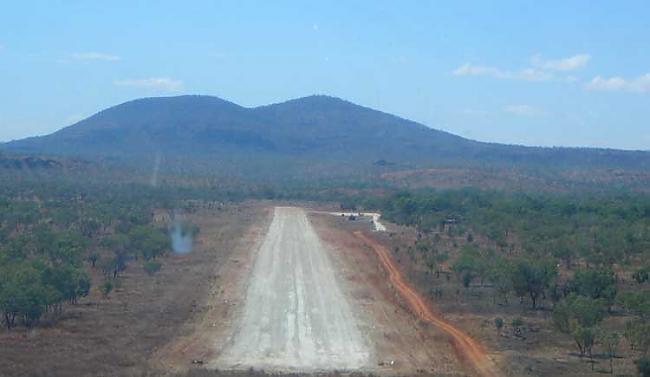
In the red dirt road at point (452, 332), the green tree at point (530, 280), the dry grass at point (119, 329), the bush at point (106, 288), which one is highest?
the green tree at point (530, 280)

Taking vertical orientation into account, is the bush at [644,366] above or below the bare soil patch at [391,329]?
above

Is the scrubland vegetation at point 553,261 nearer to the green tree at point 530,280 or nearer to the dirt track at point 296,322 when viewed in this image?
the green tree at point 530,280

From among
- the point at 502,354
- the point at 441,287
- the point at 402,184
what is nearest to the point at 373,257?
the point at 441,287

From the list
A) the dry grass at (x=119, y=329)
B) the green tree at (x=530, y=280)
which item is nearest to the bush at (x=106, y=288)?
the dry grass at (x=119, y=329)

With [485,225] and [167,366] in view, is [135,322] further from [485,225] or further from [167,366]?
[485,225]

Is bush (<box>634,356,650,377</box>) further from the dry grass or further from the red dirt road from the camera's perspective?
the dry grass

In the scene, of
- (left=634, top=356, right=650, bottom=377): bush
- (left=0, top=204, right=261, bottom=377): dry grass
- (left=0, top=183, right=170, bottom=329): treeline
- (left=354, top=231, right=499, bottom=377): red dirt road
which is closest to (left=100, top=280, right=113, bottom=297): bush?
(left=0, top=183, right=170, bottom=329): treeline
